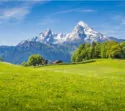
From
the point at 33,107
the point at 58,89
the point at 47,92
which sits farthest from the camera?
the point at 58,89

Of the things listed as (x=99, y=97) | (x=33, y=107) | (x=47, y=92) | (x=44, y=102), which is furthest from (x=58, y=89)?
(x=33, y=107)

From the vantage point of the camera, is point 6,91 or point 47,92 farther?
point 47,92

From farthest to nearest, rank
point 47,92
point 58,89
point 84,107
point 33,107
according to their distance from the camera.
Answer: point 58,89 → point 47,92 → point 84,107 → point 33,107

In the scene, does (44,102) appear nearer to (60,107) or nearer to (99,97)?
(60,107)

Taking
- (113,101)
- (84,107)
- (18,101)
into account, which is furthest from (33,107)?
(113,101)

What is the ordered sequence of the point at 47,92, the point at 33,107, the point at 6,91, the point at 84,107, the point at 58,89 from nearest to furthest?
1. the point at 33,107
2. the point at 84,107
3. the point at 6,91
4. the point at 47,92
5. the point at 58,89

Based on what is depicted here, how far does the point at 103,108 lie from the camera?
2511cm

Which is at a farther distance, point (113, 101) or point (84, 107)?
point (113, 101)

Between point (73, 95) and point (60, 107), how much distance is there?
592cm

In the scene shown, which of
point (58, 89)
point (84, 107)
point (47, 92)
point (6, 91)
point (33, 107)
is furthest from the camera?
point (58, 89)

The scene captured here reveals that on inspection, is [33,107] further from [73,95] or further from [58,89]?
[58,89]

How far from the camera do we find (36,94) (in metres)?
28.3

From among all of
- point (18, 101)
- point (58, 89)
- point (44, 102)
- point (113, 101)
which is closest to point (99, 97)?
point (113, 101)

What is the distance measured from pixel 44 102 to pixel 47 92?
4989 mm
